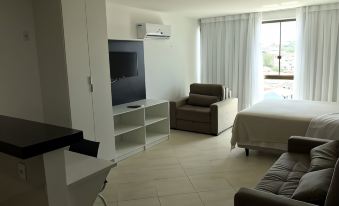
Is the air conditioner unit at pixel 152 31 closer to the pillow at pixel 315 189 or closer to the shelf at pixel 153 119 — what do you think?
the shelf at pixel 153 119

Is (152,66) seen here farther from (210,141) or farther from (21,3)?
(21,3)

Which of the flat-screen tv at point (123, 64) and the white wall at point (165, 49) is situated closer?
the flat-screen tv at point (123, 64)

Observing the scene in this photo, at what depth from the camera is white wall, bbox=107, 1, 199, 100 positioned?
4766 mm

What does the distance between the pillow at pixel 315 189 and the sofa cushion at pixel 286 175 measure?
0.19 m

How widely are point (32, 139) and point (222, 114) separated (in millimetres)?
4415

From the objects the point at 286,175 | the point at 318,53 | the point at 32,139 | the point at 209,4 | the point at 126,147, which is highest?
the point at 209,4

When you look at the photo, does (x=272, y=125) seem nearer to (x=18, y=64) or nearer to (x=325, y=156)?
(x=325, y=156)

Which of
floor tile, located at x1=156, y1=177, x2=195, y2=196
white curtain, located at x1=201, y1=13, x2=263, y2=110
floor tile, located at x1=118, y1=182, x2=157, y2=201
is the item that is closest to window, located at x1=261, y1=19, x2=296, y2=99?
white curtain, located at x1=201, y1=13, x2=263, y2=110

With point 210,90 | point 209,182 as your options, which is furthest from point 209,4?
point 209,182

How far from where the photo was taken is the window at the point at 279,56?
595cm

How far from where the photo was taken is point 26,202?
1496 millimetres

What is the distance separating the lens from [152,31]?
5.13 metres

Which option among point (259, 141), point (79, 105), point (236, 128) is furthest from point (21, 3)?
point (259, 141)

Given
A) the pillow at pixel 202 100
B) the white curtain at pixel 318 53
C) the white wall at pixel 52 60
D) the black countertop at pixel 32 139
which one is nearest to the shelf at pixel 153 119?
the pillow at pixel 202 100
